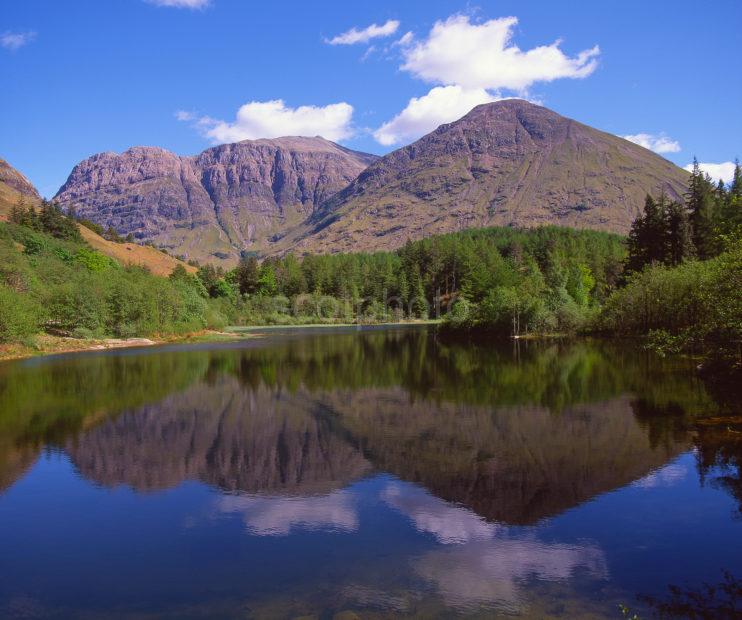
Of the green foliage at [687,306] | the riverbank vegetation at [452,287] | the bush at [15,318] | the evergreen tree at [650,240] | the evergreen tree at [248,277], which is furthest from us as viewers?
the evergreen tree at [248,277]

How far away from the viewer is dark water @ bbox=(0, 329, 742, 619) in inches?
463

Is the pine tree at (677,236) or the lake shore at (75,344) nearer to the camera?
the lake shore at (75,344)

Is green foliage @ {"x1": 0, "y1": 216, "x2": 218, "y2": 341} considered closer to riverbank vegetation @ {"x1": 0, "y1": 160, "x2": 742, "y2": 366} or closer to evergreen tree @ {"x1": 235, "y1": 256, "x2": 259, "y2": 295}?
riverbank vegetation @ {"x1": 0, "y1": 160, "x2": 742, "y2": 366}

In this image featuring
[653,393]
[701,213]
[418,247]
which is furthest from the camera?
[418,247]

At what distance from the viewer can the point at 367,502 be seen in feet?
56.1

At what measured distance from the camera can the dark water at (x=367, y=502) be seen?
38.6ft

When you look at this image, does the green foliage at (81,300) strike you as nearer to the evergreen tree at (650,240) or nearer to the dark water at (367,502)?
the dark water at (367,502)

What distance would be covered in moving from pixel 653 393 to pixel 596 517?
1917 centimetres

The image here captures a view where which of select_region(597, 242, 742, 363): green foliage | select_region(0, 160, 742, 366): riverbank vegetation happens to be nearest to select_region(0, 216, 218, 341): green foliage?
select_region(0, 160, 742, 366): riverbank vegetation

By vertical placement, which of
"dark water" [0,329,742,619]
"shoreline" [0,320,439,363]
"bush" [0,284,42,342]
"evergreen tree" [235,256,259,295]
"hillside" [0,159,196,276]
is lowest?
"dark water" [0,329,742,619]

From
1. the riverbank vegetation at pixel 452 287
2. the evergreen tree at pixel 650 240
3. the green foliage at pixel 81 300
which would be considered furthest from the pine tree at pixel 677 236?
the green foliage at pixel 81 300

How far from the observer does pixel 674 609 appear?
10.7m

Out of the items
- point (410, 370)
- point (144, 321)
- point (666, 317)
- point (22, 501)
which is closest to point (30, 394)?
point (22, 501)

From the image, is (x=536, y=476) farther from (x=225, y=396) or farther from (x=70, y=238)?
(x=70, y=238)
